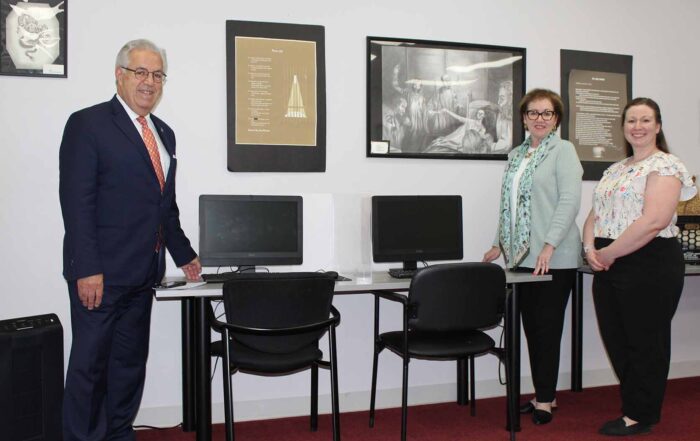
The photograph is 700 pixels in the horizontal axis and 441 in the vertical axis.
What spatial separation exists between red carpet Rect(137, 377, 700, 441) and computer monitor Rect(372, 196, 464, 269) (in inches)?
33.5

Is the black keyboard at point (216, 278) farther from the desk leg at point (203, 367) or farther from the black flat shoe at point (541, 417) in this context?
the black flat shoe at point (541, 417)

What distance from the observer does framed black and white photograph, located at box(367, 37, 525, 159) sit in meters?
3.50

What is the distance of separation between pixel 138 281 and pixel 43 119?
112 cm

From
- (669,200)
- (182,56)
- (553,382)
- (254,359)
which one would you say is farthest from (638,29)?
(254,359)

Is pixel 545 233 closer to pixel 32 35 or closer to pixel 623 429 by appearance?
pixel 623 429

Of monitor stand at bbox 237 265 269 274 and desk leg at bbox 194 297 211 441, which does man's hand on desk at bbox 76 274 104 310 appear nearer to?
desk leg at bbox 194 297 211 441

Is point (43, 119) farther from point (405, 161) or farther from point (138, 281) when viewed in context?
point (405, 161)

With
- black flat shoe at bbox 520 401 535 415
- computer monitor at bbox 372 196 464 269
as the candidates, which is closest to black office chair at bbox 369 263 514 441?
computer monitor at bbox 372 196 464 269

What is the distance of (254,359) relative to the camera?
8.36 ft

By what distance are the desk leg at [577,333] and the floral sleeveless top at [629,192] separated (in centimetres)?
80

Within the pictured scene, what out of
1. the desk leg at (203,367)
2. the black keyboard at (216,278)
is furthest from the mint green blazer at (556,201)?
the desk leg at (203,367)

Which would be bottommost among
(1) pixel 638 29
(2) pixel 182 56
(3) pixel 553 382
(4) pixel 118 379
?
(3) pixel 553 382

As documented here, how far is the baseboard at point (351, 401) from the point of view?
125 inches

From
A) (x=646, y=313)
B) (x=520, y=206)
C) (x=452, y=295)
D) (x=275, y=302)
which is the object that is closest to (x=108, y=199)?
(x=275, y=302)
